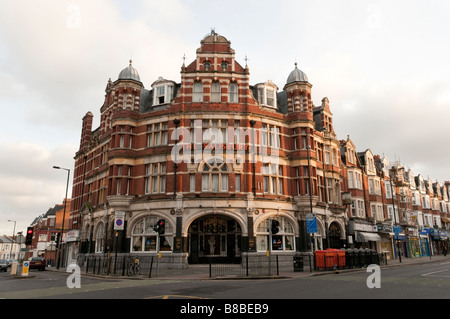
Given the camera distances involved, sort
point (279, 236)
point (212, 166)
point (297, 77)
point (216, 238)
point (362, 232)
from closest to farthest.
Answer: point (212, 166)
point (279, 236)
point (216, 238)
point (297, 77)
point (362, 232)

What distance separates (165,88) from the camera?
111 feet

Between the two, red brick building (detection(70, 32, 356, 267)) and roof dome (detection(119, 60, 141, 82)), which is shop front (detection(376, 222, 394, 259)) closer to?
red brick building (detection(70, 32, 356, 267))

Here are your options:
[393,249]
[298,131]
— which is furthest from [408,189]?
[298,131]

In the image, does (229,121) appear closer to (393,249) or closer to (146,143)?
(146,143)

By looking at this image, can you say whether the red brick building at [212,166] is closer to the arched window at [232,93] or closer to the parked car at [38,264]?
the arched window at [232,93]

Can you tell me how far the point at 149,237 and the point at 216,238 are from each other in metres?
5.86

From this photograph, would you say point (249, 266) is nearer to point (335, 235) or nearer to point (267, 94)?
point (335, 235)

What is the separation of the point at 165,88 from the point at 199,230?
45.8ft

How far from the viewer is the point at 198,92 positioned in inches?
1278

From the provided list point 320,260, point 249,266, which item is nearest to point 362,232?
point 320,260

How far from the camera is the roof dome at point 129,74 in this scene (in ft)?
110

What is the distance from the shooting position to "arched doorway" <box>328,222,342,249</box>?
36031 millimetres
